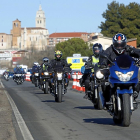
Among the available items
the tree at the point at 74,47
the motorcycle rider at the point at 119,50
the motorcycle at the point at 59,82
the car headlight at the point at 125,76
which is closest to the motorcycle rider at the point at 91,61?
the motorcycle at the point at 59,82

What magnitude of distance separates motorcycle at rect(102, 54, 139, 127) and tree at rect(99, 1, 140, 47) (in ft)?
271

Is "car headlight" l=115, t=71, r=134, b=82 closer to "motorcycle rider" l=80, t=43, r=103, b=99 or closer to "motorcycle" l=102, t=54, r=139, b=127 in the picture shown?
"motorcycle" l=102, t=54, r=139, b=127

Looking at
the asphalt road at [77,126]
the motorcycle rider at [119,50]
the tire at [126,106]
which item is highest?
the motorcycle rider at [119,50]

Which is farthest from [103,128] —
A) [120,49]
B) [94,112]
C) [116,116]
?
[94,112]

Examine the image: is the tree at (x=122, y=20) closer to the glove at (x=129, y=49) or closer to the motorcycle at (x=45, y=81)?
the motorcycle at (x=45, y=81)

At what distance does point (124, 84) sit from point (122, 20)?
283ft

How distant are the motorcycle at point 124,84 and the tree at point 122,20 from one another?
82.6 metres

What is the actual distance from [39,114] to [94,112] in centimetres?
145

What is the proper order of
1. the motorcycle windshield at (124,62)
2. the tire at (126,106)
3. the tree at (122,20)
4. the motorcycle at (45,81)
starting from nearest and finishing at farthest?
the tire at (126,106)
the motorcycle windshield at (124,62)
the motorcycle at (45,81)
the tree at (122,20)

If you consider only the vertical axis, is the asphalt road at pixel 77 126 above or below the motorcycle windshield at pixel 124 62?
below

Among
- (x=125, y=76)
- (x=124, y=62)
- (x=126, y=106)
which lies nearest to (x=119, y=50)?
(x=124, y=62)

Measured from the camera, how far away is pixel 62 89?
1722cm

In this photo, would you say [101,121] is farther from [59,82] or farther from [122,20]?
[122,20]

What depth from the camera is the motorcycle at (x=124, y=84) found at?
905 cm
